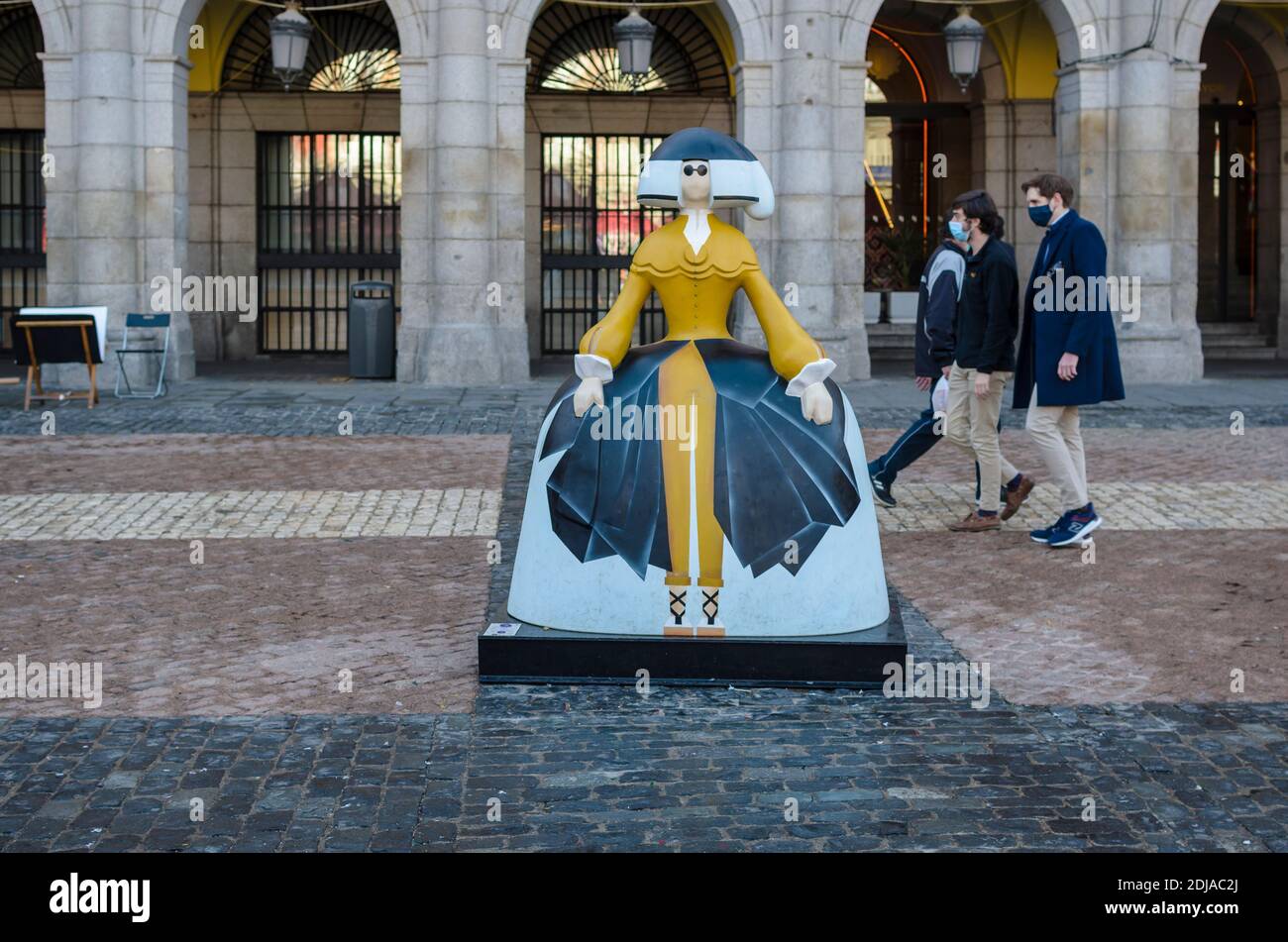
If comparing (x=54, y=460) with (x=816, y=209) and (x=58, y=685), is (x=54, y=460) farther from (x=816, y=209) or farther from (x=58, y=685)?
(x=816, y=209)

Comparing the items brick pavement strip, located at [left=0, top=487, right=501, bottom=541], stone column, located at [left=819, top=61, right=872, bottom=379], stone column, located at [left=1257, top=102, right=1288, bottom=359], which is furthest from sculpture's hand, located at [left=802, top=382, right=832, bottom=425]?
stone column, located at [left=1257, top=102, right=1288, bottom=359]

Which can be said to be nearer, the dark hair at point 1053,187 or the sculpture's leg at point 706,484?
the sculpture's leg at point 706,484

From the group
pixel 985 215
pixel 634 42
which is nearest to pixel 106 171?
pixel 634 42

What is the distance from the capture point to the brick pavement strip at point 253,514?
32.4ft

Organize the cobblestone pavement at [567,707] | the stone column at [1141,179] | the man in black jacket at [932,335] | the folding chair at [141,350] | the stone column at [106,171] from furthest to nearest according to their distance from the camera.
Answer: the stone column at [1141,179] < the stone column at [106,171] < the folding chair at [141,350] < the man in black jacket at [932,335] < the cobblestone pavement at [567,707]

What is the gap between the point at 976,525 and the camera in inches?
388

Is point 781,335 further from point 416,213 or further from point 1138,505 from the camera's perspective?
point 416,213

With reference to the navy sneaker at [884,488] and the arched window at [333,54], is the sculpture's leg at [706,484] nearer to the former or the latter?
the navy sneaker at [884,488]

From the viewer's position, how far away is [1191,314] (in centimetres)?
1980

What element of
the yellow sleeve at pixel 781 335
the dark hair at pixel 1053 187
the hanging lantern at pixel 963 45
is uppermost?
the hanging lantern at pixel 963 45

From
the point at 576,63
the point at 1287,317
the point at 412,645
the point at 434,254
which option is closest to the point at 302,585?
the point at 412,645

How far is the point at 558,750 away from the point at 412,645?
1.65 meters

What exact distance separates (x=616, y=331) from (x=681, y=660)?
4.03ft

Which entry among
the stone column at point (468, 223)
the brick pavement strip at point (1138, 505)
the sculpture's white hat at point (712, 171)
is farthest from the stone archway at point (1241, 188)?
the sculpture's white hat at point (712, 171)
